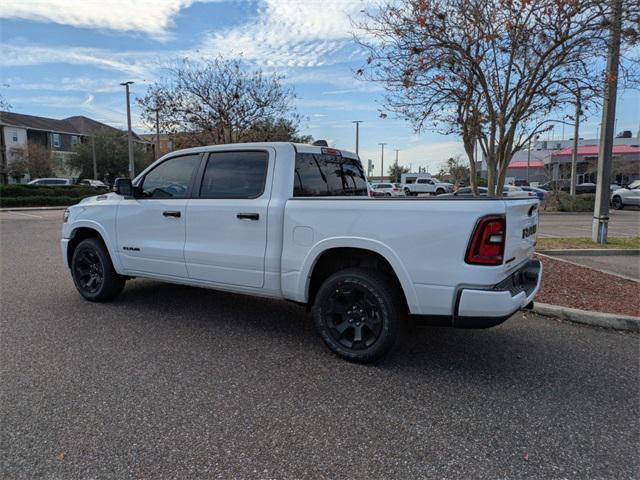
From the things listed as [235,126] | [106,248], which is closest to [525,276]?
[106,248]

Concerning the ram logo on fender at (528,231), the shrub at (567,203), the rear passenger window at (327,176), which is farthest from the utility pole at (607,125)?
the shrub at (567,203)

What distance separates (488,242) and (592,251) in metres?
7.41

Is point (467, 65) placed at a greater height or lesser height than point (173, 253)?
greater

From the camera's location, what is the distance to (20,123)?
178 feet

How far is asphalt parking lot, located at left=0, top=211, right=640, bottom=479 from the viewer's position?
2.54 m

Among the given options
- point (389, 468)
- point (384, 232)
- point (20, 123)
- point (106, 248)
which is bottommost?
point (389, 468)

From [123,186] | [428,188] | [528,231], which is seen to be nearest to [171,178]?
[123,186]

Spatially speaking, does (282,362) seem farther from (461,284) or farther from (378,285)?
(461,284)

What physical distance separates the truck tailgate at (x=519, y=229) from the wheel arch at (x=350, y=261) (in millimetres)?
784

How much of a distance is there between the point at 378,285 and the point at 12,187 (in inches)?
1195

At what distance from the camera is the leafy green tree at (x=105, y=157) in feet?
177

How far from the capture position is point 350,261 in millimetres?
4082

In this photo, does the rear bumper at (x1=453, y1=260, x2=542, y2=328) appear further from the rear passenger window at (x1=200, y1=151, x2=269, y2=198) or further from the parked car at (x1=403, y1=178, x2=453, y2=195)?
the parked car at (x1=403, y1=178, x2=453, y2=195)

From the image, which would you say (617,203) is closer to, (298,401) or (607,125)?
(607,125)
